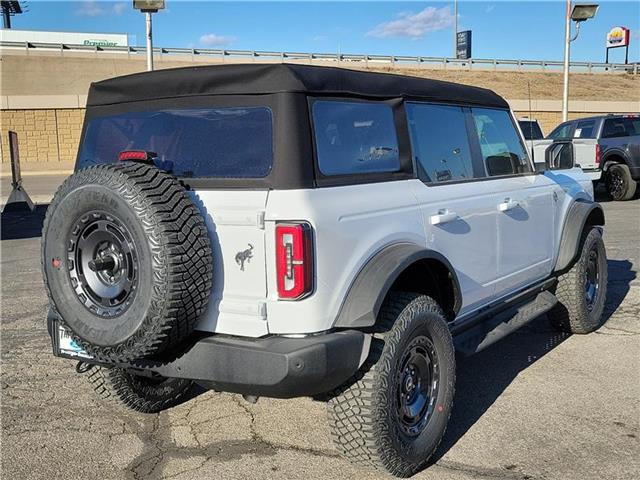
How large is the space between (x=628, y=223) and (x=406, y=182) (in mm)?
9262

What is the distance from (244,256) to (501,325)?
6.96 ft

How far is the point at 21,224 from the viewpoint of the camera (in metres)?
12.9

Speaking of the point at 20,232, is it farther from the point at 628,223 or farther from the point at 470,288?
the point at 628,223

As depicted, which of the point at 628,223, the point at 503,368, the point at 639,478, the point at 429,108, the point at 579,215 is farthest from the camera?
the point at 628,223

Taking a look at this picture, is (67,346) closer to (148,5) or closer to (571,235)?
(571,235)

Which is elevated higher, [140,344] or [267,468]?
[140,344]

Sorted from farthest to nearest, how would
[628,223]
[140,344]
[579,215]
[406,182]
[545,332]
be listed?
[628,223], [545,332], [579,215], [406,182], [140,344]

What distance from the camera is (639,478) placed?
3047 mm

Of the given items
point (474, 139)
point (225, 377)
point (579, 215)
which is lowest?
point (225, 377)

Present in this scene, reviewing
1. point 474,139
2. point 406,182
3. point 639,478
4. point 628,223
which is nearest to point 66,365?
point 406,182

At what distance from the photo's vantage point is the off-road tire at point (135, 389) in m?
3.70

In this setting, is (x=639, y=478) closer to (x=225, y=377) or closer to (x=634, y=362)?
(x=634, y=362)

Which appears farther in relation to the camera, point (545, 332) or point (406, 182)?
point (545, 332)

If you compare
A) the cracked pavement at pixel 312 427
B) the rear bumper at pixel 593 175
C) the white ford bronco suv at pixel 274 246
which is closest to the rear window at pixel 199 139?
the white ford bronco suv at pixel 274 246
